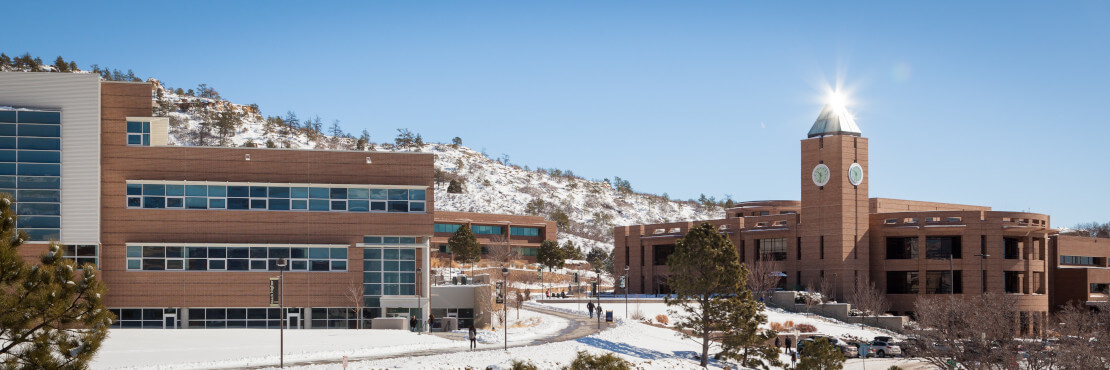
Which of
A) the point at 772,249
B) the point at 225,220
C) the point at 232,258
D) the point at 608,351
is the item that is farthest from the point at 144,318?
the point at 772,249

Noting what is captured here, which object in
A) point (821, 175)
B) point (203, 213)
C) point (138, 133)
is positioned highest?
point (138, 133)

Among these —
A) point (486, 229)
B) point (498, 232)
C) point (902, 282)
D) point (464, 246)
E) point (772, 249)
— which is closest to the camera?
point (902, 282)

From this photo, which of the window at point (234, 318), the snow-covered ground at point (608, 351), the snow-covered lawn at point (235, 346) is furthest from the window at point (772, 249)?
the window at point (234, 318)

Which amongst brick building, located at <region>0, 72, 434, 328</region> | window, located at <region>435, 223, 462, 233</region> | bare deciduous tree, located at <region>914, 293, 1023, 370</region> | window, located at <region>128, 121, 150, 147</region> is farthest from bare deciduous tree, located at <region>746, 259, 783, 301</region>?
window, located at <region>435, 223, 462, 233</region>

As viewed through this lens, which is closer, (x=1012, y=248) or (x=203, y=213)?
(x=203, y=213)

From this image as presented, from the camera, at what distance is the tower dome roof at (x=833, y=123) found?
3728 inches

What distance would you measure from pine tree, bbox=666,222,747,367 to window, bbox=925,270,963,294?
39056 mm

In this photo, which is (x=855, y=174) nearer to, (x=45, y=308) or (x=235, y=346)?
(x=235, y=346)

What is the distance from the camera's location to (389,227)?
60.2 m

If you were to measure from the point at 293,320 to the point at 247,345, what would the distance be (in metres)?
11.6

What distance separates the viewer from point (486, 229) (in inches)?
5531

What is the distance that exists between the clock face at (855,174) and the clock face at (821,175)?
197 cm

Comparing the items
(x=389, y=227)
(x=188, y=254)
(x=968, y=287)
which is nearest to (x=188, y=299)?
(x=188, y=254)

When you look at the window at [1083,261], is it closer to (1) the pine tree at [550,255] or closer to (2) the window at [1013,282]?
(2) the window at [1013,282]
